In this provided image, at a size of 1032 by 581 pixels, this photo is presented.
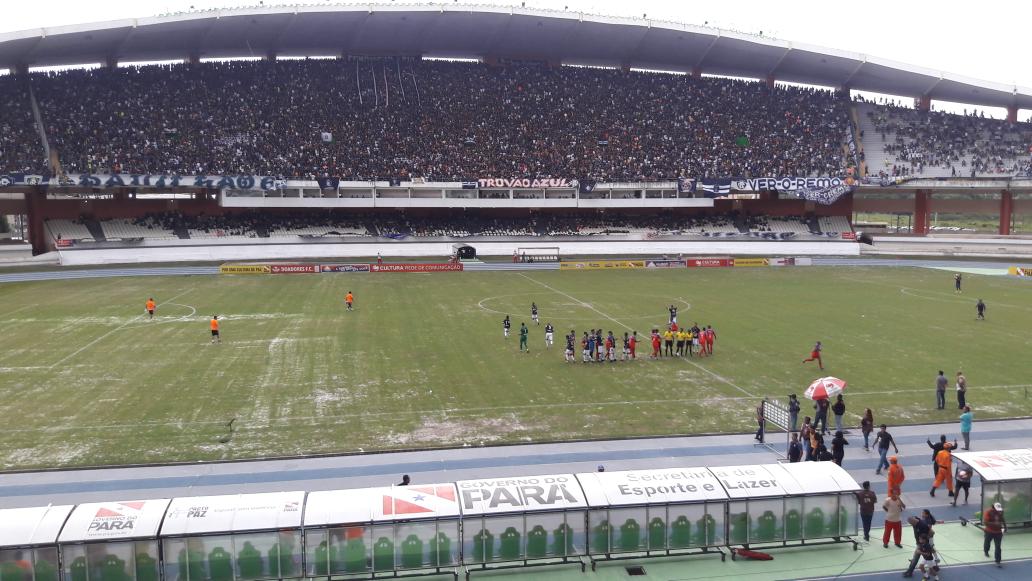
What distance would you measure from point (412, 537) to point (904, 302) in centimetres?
3512

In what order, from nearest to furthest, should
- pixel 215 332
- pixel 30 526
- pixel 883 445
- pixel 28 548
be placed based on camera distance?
pixel 28 548, pixel 30 526, pixel 883 445, pixel 215 332

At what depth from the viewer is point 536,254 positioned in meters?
60.7

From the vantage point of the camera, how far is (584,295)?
41344mm

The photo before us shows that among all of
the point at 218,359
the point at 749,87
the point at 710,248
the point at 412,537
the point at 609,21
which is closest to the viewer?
the point at 412,537

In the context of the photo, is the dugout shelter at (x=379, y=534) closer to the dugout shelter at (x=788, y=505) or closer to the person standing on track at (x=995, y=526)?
the dugout shelter at (x=788, y=505)

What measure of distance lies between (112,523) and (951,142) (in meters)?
79.1

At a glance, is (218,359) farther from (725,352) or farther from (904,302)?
(904,302)

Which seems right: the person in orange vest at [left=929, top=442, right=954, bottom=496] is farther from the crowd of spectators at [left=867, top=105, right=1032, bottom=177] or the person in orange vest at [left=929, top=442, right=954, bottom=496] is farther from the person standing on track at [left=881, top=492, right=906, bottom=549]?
the crowd of spectators at [left=867, top=105, right=1032, bottom=177]

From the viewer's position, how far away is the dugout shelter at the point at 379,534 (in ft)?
35.4

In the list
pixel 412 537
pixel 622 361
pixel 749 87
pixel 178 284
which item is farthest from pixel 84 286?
pixel 749 87

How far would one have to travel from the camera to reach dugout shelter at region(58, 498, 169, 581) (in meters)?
10.1

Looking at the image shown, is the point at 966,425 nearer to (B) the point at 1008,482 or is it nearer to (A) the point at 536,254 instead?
(B) the point at 1008,482

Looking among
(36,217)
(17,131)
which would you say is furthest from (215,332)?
(17,131)

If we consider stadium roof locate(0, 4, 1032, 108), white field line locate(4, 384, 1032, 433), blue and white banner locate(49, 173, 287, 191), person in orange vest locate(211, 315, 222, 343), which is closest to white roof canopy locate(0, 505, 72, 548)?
white field line locate(4, 384, 1032, 433)
